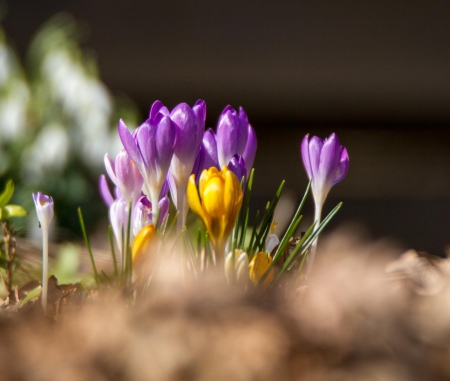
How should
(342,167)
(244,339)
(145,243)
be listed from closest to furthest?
(244,339), (145,243), (342,167)

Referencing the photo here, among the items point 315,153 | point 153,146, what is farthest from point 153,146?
point 315,153

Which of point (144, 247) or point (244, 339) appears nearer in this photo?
point (244, 339)

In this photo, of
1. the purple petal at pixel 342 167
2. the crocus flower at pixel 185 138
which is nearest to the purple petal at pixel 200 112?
the crocus flower at pixel 185 138

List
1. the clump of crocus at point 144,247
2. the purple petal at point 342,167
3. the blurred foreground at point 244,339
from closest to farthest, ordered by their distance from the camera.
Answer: the blurred foreground at point 244,339
the clump of crocus at point 144,247
the purple petal at point 342,167

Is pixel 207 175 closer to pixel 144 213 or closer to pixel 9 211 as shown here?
pixel 144 213

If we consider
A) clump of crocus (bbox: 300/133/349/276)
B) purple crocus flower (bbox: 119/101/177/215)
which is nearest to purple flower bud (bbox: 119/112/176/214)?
purple crocus flower (bbox: 119/101/177/215)

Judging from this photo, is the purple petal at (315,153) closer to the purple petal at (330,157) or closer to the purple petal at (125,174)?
the purple petal at (330,157)

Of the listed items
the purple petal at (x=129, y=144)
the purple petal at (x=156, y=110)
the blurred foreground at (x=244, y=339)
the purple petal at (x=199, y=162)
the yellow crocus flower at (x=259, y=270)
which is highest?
the purple petal at (x=156, y=110)

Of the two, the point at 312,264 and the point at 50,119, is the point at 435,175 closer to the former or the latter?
the point at 50,119
